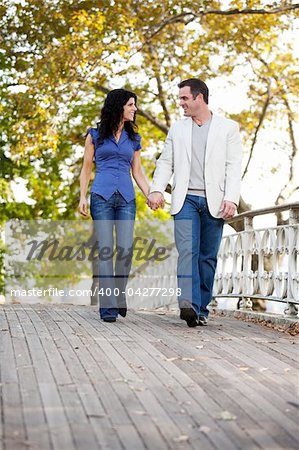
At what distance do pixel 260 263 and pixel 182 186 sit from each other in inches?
101

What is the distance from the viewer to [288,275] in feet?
32.0

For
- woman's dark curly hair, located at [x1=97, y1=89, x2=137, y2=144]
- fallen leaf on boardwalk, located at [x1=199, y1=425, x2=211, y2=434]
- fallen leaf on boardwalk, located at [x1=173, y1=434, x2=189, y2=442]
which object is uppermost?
woman's dark curly hair, located at [x1=97, y1=89, x2=137, y2=144]

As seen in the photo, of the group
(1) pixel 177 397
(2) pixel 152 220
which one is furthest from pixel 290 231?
(2) pixel 152 220

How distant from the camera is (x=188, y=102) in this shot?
869cm

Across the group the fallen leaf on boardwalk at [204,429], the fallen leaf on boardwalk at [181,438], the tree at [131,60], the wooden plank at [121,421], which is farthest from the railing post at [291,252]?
the tree at [131,60]

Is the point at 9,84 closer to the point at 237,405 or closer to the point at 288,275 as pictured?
the point at 288,275

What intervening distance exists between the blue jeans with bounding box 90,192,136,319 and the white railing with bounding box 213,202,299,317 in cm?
170

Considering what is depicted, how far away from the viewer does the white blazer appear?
28.3ft

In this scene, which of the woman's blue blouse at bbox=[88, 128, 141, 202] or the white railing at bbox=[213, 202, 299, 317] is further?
the white railing at bbox=[213, 202, 299, 317]

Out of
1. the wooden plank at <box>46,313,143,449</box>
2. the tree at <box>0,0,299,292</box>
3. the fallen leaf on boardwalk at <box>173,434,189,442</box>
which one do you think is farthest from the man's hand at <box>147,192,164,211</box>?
the tree at <box>0,0,299,292</box>

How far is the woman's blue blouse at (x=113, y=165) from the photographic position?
889 centimetres

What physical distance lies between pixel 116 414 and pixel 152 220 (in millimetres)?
34315

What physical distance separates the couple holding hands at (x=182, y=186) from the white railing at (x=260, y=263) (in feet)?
3.61

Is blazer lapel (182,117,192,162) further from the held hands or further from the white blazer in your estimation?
the held hands
